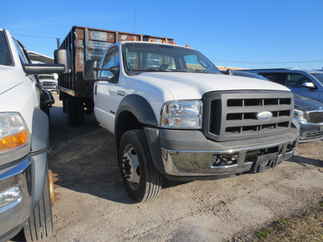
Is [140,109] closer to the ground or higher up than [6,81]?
closer to the ground

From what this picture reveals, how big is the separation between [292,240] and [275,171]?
175cm

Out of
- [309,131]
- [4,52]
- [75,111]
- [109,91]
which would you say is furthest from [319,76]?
[4,52]

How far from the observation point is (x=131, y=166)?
265cm

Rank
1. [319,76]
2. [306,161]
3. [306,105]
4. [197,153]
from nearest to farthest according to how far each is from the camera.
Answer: [197,153] → [306,161] → [306,105] → [319,76]

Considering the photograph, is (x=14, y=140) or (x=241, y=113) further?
(x=241, y=113)

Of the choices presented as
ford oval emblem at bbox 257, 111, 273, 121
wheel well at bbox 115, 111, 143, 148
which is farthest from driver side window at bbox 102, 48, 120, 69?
ford oval emblem at bbox 257, 111, 273, 121

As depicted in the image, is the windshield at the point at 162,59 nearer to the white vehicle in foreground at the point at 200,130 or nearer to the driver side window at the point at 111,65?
the driver side window at the point at 111,65

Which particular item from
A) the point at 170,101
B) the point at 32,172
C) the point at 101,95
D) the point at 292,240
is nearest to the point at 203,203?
the point at 292,240

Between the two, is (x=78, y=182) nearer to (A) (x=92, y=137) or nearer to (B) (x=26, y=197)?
(B) (x=26, y=197)

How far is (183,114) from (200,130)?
212 millimetres

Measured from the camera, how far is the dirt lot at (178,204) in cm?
219

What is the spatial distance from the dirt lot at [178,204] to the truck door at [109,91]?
0.83 meters

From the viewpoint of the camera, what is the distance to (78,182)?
324 centimetres

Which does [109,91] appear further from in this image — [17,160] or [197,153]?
[17,160]
